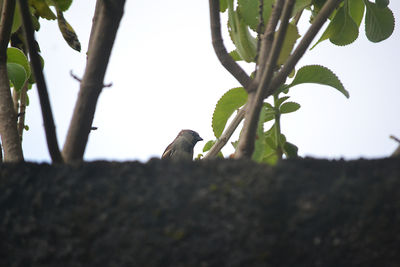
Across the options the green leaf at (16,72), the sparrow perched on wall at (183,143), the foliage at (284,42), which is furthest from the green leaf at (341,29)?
the sparrow perched on wall at (183,143)

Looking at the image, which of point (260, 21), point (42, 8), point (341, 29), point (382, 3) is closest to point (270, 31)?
point (260, 21)

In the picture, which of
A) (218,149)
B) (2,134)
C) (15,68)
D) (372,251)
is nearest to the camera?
(372,251)

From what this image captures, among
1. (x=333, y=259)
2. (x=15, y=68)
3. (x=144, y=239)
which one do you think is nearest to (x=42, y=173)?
(x=144, y=239)

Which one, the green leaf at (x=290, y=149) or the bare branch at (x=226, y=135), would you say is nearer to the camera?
the green leaf at (x=290, y=149)

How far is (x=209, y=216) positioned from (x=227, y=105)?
117 centimetres

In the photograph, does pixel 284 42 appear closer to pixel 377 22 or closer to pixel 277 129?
pixel 277 129

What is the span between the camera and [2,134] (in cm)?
202

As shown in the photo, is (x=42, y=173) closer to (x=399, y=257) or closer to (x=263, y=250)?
(x=263, y=250)

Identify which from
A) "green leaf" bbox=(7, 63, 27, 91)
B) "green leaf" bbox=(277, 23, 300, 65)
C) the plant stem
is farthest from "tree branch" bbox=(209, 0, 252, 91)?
"green leaf" bbox=(7, 63, 27, 91)

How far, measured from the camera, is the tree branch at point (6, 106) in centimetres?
194

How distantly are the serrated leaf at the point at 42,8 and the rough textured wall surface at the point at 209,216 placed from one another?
3.78 ft

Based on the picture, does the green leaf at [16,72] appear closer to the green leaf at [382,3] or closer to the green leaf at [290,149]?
the green leaf at [290,149]

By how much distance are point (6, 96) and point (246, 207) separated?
142cm

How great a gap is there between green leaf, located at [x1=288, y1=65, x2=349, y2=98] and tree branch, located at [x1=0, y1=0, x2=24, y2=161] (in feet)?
3.88
